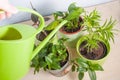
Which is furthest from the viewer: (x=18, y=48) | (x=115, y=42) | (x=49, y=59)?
(x=115, y=42)

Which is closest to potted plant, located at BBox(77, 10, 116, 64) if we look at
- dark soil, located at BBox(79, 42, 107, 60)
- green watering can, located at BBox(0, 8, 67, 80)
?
dark soil, located at BBox(79, 42, 107, 60)

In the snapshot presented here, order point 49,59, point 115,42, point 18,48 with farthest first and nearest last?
point 115,42 → point 49,59 → point 18,48

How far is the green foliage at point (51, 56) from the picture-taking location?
1.85ft

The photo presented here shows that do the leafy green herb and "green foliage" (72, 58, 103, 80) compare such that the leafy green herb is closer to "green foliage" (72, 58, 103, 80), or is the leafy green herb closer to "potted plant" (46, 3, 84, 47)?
"potted plant" (46, 3, 84, 47)

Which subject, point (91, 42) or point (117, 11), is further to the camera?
point (117, 11)

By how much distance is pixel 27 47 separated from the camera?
18.7 inches

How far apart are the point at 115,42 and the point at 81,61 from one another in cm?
17

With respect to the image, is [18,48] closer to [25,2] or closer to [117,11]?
[25,2]

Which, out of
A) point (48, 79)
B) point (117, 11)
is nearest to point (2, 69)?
point (48, 79)

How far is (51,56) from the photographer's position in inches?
22.4

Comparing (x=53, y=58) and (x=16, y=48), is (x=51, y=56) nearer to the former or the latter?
(x=53, y=58)

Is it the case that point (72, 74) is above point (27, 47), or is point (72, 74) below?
below

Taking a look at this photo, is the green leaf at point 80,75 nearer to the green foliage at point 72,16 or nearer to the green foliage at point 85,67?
the green foliage at point 85,67

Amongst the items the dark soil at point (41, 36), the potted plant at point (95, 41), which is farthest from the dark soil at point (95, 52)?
the dark soil at point (41, 36)
